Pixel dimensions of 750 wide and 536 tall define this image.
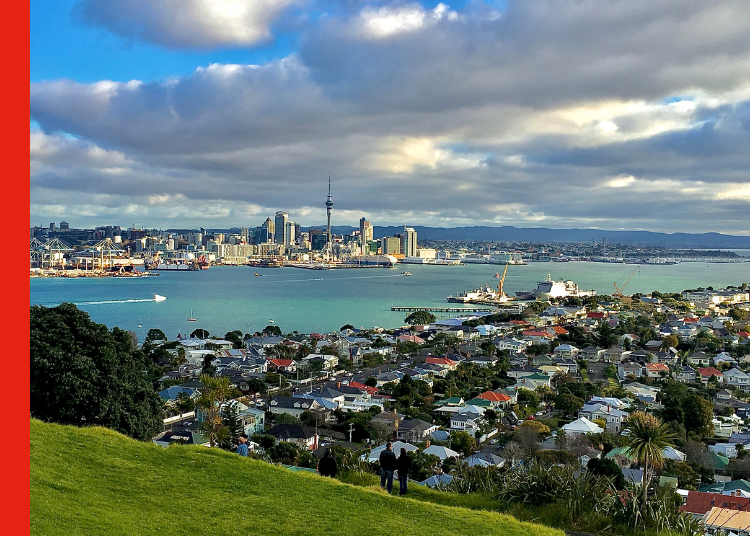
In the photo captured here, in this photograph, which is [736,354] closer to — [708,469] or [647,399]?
[647,399]

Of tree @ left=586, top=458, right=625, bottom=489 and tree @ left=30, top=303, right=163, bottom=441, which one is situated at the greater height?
tree @ left=30, top=303, right=163, bottom=441

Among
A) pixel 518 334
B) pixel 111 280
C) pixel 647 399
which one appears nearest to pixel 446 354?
pixel 518 334

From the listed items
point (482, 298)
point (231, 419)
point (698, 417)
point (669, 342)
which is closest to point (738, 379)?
point (698, 417)

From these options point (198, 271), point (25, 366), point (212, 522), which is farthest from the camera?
point (198, 271)

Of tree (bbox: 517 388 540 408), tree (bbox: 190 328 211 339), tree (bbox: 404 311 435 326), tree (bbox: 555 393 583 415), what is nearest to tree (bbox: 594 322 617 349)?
tree (bbox: 404 311 435 326)

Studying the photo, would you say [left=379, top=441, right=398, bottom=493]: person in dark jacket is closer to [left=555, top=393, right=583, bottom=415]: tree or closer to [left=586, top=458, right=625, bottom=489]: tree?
[left=586, top=458, right=625, bottom=489]: tree

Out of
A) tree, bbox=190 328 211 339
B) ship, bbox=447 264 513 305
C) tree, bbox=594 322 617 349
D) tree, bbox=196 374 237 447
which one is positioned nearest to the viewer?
tree, bbox=196 374 237 447

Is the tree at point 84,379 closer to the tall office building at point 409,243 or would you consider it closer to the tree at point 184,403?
the tree at point 184,403
